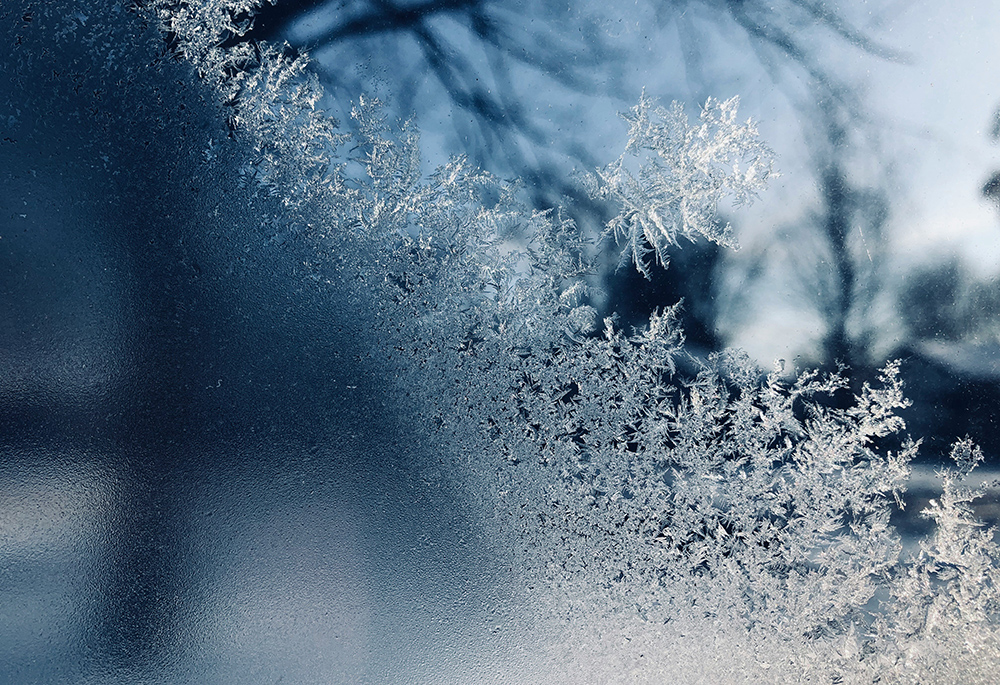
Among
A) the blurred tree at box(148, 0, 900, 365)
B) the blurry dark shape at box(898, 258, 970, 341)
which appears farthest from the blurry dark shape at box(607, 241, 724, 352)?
the blurry dark shape at box(898, 258, 970, 341)

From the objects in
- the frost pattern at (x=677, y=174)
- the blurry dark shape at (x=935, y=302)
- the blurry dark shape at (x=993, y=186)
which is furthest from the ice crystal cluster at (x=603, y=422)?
the blurry dark shape at (x=993, y=186)

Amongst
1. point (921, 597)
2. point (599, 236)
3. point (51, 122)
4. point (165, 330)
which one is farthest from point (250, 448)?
point (921, 597)

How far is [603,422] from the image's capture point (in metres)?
1.29

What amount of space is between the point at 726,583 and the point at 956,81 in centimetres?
156

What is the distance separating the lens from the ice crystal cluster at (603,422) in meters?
1.28

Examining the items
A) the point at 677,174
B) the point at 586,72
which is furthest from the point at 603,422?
the point at 586,72

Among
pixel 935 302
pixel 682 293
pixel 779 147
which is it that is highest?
pixel 779 147

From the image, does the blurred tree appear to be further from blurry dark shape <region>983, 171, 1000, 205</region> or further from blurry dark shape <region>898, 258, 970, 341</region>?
blurry dark shape <region>983, 171, 1000, 205</region>

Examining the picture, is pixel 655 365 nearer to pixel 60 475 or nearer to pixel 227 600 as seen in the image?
pixel 227 600

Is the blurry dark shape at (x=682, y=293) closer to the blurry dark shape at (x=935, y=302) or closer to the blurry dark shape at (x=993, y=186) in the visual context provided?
the blurry dark shape at (x=935, y=302)

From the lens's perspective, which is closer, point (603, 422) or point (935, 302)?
point (603, 422)

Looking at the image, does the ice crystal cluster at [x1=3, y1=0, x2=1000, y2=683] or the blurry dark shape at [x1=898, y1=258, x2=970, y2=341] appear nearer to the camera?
the ice crystal cluster at [x1=3, y1=0, x2=1000, y2=683]

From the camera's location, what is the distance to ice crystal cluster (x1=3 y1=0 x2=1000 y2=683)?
1283 mm

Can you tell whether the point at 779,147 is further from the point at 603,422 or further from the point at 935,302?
the point at 603,422
